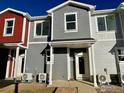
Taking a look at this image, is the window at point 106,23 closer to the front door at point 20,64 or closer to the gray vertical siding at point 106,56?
the gray vertical siding at point 106,56

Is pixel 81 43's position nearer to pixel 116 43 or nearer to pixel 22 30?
pixel 116 43

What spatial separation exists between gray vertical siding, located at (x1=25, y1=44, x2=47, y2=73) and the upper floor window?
2.90 m

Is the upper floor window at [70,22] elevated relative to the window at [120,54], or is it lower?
elevated

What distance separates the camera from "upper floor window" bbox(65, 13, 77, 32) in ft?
41.3

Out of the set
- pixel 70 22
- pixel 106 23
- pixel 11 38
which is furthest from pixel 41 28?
pixel 106 23

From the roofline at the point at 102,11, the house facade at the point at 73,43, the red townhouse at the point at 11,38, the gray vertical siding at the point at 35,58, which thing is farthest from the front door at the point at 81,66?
the red townhouse at the point at 11,38

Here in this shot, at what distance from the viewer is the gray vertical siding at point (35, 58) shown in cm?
1328

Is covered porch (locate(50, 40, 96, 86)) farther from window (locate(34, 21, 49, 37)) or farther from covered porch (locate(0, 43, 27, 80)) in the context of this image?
covered porch (locate(0, 43, 27, 80))

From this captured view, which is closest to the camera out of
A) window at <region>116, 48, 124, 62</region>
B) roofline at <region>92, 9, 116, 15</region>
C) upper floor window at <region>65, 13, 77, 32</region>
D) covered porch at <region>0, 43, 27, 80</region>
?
window at <region>116, 48, 124, 62</region>

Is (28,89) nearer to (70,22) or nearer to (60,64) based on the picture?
(60,64)

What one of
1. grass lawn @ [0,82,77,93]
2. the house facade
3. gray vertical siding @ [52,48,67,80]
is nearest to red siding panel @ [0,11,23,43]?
the house facade

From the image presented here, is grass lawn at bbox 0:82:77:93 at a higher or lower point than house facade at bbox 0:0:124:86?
lower

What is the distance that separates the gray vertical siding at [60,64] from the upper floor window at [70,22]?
77.9 inches

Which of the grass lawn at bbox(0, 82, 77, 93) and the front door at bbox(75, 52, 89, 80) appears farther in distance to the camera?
the front door at bbox(75, 52, 89, 80)
